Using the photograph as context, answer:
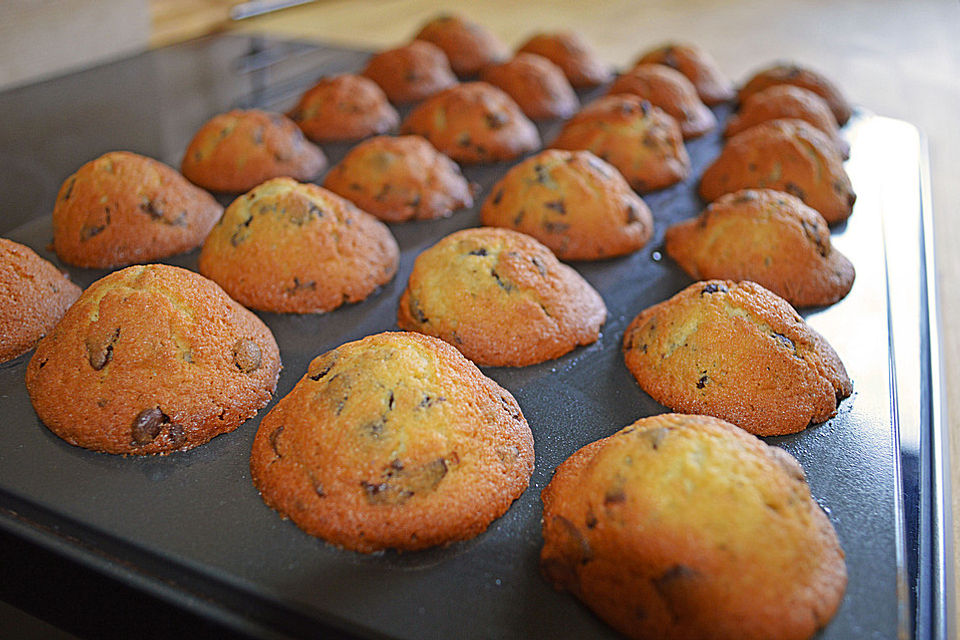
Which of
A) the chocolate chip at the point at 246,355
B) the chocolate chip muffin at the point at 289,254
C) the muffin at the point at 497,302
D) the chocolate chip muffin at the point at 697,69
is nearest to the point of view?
the chocolate chip at the point at 246,355

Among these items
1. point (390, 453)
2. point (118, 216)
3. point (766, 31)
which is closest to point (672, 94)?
point (118, 216)

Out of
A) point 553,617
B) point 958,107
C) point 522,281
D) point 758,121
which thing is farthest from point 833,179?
point 958,107

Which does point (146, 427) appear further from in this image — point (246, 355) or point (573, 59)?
point (573, 59)

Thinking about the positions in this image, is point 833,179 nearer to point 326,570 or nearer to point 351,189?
point 351,189

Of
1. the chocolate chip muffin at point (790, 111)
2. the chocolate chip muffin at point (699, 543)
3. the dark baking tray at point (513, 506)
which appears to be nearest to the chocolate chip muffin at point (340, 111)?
the dark baking tray at point (513, 506)

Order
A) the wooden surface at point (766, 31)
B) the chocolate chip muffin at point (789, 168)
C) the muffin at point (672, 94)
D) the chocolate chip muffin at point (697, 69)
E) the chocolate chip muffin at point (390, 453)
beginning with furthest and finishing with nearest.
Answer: the wooden surface at point (766, 31), the chocolate chip muffin at point (697, 69), the muffin at point (672, 94), the chocolate chip muffin at point (789, 168), the chocolate chip muffin at point (390, 453)

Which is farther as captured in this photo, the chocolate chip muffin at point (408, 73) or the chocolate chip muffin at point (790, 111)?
the chocolate chip muffin at point (408, 73)

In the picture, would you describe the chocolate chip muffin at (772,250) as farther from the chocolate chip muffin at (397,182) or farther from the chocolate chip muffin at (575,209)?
the chocolate chip muffin at (397,182)
